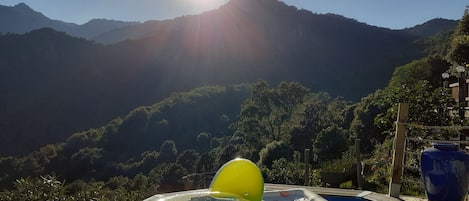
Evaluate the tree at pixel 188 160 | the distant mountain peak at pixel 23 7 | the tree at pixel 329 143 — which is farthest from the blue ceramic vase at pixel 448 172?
the distant mountain peak at pixel 23 7

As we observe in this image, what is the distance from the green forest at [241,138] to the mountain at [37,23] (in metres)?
47.4

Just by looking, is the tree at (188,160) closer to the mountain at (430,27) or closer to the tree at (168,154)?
the tree at (168,154)

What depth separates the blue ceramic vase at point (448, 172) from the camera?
3322mm

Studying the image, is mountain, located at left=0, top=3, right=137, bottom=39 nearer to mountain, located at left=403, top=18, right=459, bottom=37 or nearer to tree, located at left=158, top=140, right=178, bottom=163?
tree, located at left=158, top=140, right=178, bottom=163

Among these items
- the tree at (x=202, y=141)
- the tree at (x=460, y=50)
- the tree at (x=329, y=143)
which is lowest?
the tree at (x=202, y=141)

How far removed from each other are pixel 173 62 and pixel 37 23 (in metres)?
49.6

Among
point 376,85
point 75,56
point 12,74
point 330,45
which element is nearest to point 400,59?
point 376,85

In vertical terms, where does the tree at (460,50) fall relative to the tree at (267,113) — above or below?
above

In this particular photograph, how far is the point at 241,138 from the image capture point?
25484 mm

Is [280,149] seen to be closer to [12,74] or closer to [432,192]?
[432,192]

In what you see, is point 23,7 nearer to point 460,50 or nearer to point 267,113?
point 267,113

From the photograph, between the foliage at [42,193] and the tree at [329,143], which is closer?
the foliage at [42,193]

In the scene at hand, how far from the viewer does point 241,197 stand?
3283 mm

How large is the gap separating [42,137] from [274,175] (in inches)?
1597
